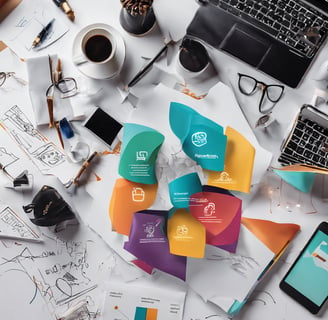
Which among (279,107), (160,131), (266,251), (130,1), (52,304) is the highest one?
(130,1)

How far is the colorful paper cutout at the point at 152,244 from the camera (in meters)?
1.11

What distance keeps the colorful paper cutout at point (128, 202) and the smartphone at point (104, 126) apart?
4.0 inches

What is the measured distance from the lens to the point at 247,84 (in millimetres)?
1133

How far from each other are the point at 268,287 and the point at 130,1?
2.11ft

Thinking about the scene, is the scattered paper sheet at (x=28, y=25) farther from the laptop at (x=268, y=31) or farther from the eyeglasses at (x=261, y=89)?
the eyeglasses at (x=261, y=89)

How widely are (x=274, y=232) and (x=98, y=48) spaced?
0.52 metres

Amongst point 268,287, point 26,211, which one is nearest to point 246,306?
point 268,287

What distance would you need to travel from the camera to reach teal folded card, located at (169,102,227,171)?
1.11 m

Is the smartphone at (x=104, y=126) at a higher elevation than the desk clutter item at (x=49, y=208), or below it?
higher

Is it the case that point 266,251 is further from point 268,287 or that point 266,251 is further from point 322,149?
point 322,149

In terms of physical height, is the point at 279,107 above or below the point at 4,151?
above

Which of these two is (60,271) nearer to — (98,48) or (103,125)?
(103,125)

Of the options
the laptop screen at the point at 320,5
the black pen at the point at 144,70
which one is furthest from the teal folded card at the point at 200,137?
the laptop screen at the point at 320,5

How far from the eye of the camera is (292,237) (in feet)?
3.63
